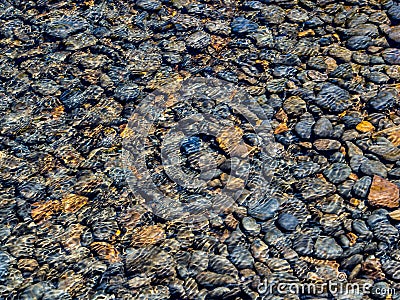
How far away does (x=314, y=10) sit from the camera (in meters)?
4.27

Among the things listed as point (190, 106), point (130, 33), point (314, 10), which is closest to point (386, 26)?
point (314, 10)

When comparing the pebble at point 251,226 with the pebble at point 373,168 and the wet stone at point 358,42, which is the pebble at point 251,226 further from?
the wet stone at point 358,42

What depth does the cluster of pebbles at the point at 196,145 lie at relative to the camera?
3.10 m

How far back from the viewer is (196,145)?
3.61 metres

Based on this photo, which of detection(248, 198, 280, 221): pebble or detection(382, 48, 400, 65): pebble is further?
detection(382, 48, 400, 65): pebble

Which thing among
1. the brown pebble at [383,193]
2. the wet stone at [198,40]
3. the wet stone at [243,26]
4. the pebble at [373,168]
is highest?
the wet stone at [243,26]

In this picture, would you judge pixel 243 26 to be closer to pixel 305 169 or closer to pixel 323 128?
pixel 323 128

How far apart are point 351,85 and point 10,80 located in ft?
7.17

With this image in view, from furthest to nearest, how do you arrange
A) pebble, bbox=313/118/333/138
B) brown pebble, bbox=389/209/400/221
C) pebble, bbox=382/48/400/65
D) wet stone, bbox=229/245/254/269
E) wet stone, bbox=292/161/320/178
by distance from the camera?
1. pebble, bbox=382/48/400/65
2. pebble, bbox=313/118/333/138
3. wet stone, bbox=292/161/320/178
4. brown pebble, bbox=389/209/400/221
5. wet stone, bbox=229/245/254/269

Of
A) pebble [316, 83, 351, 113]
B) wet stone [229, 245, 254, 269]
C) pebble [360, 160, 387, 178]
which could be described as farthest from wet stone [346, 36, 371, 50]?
wet stone [229, 245, 254, 269]

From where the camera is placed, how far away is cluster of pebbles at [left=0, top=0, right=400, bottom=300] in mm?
3100

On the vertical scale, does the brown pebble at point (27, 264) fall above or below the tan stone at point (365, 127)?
below

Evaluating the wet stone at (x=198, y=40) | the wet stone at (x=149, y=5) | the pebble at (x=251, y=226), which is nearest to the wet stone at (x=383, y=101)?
the pebble at (x=251, y=226)

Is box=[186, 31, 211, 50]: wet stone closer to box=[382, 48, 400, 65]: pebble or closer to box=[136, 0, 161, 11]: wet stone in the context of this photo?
box=[136, 0, 161, 11]: wet stone
